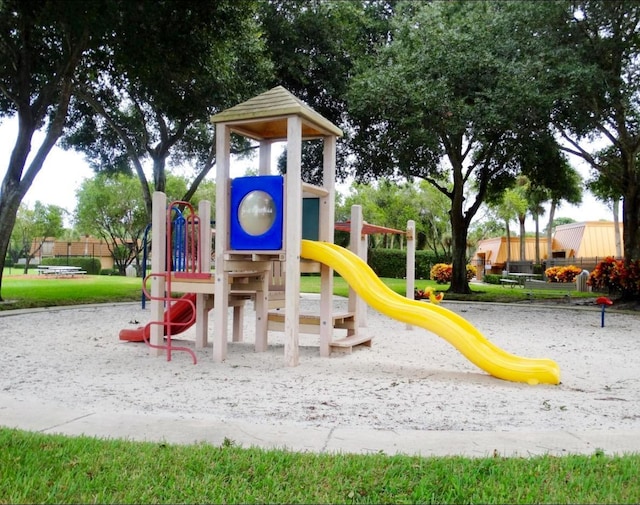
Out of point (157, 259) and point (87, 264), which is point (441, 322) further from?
point (87, 264)

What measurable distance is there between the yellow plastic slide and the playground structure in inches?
0.4

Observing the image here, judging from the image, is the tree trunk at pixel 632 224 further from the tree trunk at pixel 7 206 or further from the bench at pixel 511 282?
the tree trunk at pixel 7 206

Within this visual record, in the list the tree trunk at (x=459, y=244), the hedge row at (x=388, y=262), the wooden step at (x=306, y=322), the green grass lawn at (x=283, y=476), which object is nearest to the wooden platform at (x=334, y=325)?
the wooden step at (x=306, y=322)

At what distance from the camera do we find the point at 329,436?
372 cm

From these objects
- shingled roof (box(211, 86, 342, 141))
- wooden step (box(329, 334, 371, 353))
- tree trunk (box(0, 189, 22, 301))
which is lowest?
wooden step (box(329, 334, 371, 353))

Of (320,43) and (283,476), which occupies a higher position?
(320,43)

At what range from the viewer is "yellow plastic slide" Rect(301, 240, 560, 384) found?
611cm

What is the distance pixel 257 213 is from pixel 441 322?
261 cm

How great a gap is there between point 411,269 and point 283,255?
4.35 m

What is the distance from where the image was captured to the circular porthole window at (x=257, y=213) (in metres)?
7.12

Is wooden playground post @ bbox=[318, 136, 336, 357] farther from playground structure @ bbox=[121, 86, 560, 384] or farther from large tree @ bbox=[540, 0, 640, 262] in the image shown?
large tree @ bbox=[540, 0, 640, 262]

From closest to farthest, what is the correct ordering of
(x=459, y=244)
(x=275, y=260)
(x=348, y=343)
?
1. (x=275, y=260)
2. (x=348, y=343)
3. (x=459, y=244)

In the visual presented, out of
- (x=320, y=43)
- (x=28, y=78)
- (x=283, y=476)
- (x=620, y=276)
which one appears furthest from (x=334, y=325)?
(x=320, y=43)

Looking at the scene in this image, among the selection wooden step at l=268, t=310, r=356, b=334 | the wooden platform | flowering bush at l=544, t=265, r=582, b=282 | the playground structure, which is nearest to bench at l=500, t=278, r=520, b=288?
flowering bush at l=544, t=265, r=582, b=282
